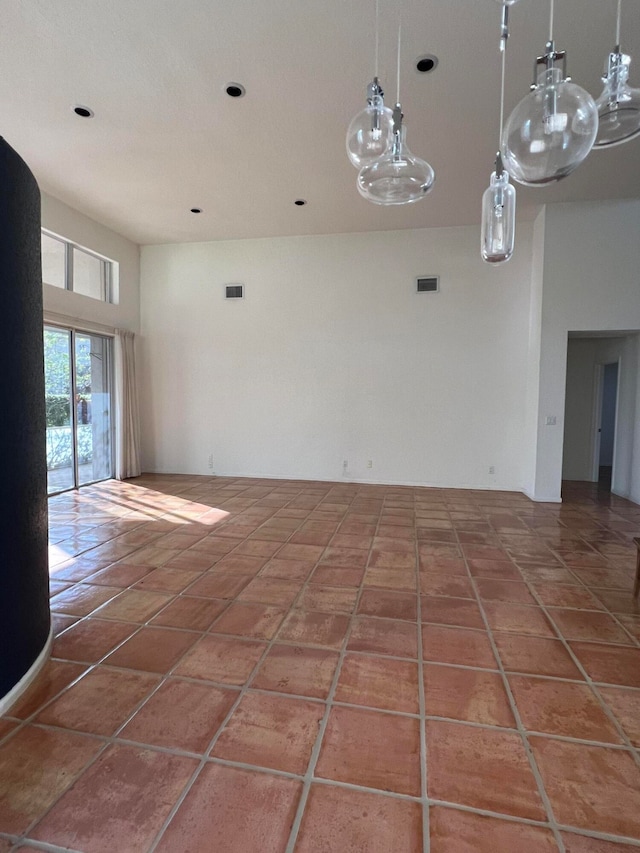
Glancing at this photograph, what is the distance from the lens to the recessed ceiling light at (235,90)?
345 cm

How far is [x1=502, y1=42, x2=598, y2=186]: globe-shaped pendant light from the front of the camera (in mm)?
1305

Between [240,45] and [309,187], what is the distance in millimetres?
2121

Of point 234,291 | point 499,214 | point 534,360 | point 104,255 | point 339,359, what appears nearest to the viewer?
point 499,214

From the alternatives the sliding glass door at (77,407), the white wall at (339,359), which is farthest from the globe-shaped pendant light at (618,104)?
the sliding glass door at (77,407)

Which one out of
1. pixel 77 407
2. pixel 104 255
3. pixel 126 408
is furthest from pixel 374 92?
pixel 126 408

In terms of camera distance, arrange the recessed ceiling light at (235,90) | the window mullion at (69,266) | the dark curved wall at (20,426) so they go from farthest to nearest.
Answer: the window mullion at (69,266)
the recessed ceiling light at (235,90)
the dark curved wall at (20,426)

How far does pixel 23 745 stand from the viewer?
1573mm

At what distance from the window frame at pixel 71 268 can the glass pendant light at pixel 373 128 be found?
5.26 m

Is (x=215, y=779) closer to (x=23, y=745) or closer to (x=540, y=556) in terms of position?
(x=23, y=745)

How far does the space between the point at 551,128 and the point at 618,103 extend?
0.50 meters

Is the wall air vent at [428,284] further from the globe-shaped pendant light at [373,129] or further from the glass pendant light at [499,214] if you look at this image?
the globe-shaped pendant light at [373,129]

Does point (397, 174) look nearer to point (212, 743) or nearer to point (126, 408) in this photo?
point (212, 743)

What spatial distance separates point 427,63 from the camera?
10.6 feet

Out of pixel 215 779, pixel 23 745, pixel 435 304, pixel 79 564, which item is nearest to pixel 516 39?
pixel 435 304
